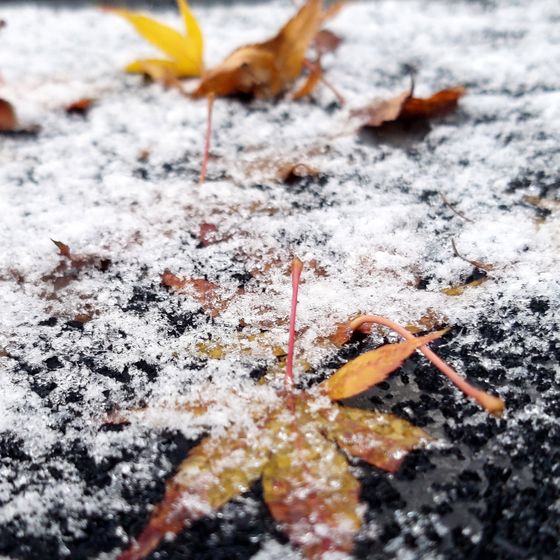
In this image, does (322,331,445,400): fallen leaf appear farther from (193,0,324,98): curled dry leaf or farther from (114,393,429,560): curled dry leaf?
(193,0,324,98): curled dry leaf

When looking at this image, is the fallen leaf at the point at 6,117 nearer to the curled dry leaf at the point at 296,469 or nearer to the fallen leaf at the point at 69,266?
the fallen leaf at the point at 69,266

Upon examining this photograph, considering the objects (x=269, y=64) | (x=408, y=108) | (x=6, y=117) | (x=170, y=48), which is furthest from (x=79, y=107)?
(x=408, y=108)

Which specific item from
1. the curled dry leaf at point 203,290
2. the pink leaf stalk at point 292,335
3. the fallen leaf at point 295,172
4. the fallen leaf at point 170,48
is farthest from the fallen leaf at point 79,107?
the pink leaf stalk at point 292,335

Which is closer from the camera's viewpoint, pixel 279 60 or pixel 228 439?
pixel 228 439

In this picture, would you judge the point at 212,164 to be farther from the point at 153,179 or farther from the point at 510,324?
the point at 510,324

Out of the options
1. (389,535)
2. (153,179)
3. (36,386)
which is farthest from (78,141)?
(389,535)

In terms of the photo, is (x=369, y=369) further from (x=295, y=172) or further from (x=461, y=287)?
(x=295, y=172)

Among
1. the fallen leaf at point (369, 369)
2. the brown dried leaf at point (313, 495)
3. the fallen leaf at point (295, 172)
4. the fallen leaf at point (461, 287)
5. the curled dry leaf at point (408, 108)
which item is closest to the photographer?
the brown dried leaf at point (313, 495)
